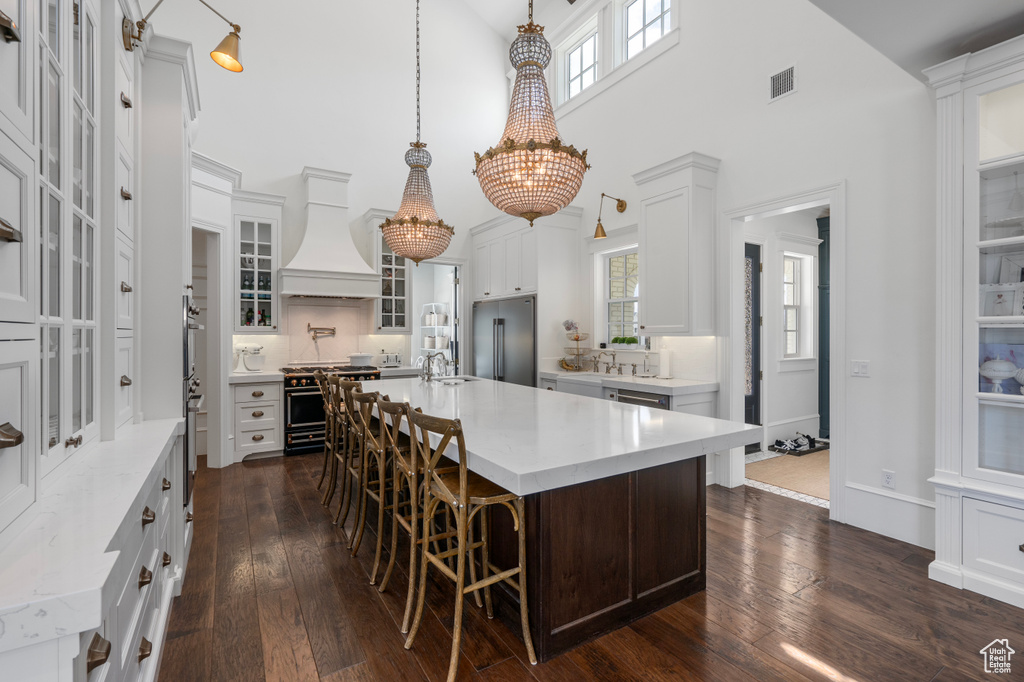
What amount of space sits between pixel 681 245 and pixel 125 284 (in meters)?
3.84

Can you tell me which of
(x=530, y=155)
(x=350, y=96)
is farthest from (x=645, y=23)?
(x=530, y=155)

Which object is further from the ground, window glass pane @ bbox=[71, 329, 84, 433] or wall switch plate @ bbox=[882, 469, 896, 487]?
window glass pane @ bbox=[71, 329, 84, 433]

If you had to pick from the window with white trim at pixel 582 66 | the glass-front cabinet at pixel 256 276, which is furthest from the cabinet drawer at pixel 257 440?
the window with white trim at pixel 582 66

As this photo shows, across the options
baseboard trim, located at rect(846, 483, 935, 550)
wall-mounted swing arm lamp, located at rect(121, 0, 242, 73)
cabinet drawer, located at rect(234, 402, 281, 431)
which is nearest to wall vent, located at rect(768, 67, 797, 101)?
baseboard trim, located at rect(846, 483, 935, 550)

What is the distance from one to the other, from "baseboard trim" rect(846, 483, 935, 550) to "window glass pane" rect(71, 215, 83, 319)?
168 inches

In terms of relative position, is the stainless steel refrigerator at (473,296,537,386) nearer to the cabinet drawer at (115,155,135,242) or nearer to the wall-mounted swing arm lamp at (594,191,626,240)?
the wall-mounted swing arm lamp at (594,191,626,240)

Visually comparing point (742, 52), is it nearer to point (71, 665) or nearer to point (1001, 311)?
point (1001, 311)

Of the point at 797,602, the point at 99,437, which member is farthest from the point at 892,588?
the point at 99,437

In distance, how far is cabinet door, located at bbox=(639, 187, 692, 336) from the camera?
4.23 metres

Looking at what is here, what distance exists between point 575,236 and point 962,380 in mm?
3971

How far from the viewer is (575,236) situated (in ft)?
19.3

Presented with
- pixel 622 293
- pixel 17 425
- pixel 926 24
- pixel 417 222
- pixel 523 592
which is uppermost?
pixel 926 24

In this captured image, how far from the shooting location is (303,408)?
5309 mm

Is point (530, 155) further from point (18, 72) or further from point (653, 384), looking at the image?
point (653, 384)
